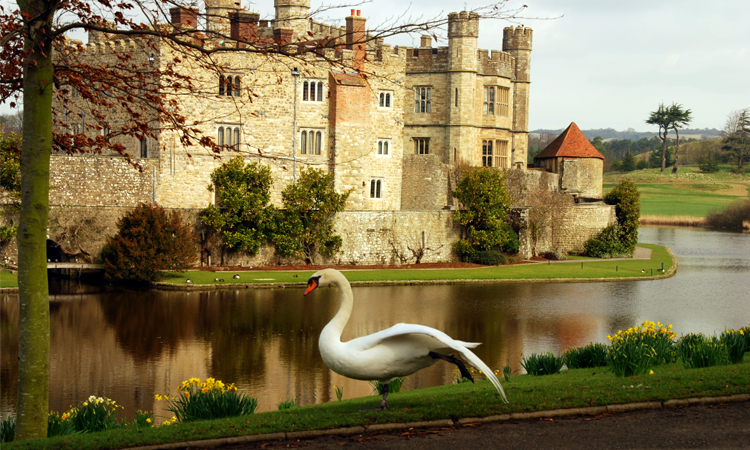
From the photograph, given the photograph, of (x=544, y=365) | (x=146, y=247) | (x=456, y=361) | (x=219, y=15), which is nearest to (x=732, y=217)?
(x=146, y=247)

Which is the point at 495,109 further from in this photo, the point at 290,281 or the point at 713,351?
the point at 713,351

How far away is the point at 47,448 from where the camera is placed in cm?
797

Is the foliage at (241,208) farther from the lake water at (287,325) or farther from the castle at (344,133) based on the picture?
the lake water at (287,325)

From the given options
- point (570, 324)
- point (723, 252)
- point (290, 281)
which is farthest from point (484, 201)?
point (723, 252)

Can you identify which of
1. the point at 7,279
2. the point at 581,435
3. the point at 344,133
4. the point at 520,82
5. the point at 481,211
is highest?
the point at 520,82

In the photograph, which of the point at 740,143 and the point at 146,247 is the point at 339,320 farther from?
the point at 740,143

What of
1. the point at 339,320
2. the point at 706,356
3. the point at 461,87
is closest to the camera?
the point at 339,320

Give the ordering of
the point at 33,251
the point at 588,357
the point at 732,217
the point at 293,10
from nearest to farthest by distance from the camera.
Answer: the point at 33,251, the point at 588,357, the point at 293,10, the point at 732,217

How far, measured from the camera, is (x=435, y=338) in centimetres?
828

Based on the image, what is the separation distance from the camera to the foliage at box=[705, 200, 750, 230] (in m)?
74.6

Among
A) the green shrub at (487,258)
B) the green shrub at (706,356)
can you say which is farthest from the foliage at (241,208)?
the green shrub at (706,356)

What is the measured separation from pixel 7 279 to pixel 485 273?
1996 centimetres

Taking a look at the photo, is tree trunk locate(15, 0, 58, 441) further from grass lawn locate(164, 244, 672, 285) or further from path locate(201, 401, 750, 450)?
grass lawn locate(164, 244, 672, 285)

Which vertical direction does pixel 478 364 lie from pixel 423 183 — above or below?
below
